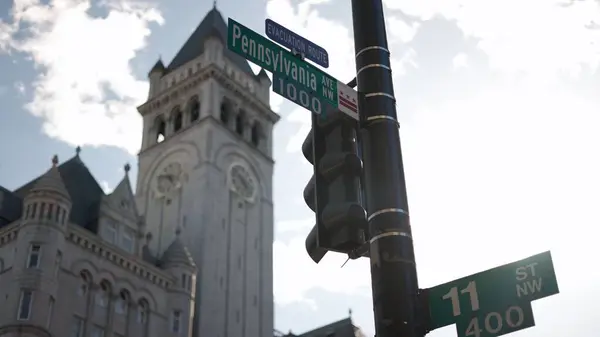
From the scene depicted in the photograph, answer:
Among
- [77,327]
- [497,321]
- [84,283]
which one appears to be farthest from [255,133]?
[497,321]

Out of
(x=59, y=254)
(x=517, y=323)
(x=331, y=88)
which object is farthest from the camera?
(x=59, y=254)

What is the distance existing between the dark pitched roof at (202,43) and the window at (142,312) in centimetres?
2831

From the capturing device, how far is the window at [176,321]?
52031mm

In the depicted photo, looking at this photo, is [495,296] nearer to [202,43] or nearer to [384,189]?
[384,189]

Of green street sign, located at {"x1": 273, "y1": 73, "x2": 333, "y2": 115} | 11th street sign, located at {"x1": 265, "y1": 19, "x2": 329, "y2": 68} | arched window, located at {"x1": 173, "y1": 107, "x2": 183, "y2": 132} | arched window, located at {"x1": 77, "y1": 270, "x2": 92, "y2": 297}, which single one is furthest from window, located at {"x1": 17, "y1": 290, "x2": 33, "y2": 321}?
green street sign, located at {"x1": 273, "y1": 73, "x2": 333, "y2": 115}

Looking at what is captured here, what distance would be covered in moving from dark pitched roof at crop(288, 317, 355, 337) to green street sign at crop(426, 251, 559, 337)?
204ft

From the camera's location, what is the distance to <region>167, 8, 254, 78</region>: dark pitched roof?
7175cm

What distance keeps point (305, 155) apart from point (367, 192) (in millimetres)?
1175

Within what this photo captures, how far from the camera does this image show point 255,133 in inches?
2810

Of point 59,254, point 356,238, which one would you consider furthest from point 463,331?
point 59,254

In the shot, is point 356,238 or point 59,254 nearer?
point 356,238

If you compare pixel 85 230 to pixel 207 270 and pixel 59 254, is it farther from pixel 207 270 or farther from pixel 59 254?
pixel 207 270

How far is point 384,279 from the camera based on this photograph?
23.9 feet

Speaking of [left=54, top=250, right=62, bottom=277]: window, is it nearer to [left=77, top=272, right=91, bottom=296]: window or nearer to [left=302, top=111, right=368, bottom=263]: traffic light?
[left=77, top=272, right=91, bottom=296]: window
